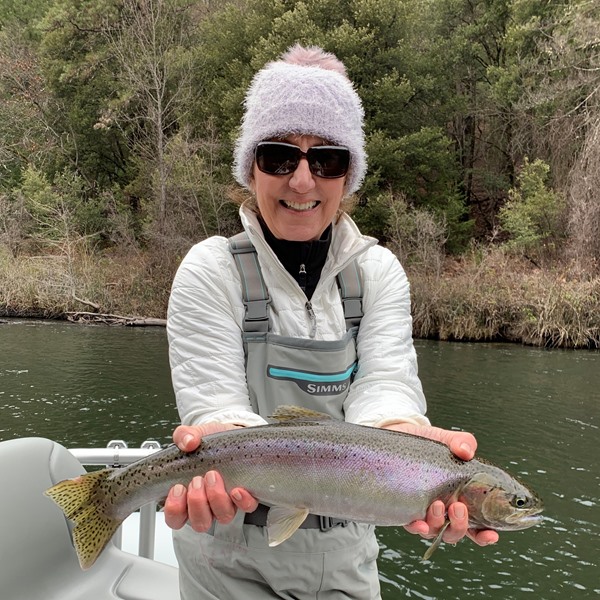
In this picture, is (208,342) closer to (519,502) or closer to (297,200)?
(297,200)

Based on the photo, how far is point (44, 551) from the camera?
272 centimetres

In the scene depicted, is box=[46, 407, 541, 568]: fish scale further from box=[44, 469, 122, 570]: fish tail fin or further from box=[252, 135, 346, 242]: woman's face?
box=[252, 135, 346, 242]: woman's face

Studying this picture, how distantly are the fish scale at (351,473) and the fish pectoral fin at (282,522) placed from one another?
0.10 ft

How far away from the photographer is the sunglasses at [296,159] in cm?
230

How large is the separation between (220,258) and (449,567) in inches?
243

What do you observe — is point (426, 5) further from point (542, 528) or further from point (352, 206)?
point (352, 206)

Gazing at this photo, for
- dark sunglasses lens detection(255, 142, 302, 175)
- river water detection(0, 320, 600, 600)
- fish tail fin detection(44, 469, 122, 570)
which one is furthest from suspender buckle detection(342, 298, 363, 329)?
river water detection(0, 320, 600, 600)

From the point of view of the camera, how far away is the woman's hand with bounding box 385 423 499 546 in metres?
1.96

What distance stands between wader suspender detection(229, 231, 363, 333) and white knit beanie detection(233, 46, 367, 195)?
0.39m

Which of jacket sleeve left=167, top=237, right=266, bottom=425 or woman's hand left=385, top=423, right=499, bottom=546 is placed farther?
jacket sleeve left=167, top=237, right=266, bottom=425

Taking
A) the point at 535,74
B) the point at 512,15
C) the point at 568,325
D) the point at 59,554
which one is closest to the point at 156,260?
the point at 568,325

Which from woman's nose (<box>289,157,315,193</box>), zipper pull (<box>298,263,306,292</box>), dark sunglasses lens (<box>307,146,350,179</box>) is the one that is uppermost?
dark sunglasses lens (<box>307,146,350,179</box>)

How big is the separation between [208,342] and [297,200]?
607 mm

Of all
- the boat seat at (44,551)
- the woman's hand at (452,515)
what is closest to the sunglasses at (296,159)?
the woman's hand at (452,515)
